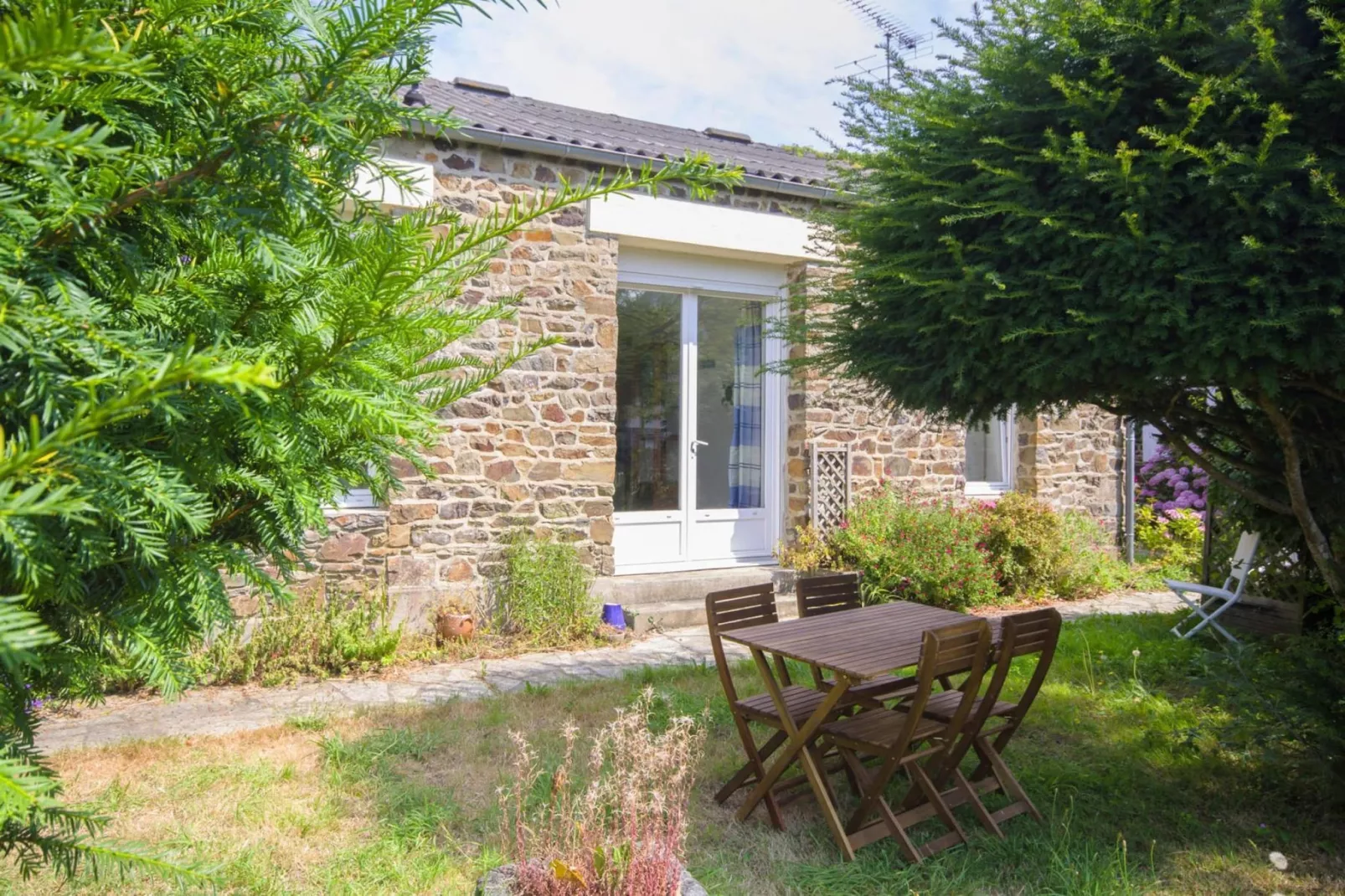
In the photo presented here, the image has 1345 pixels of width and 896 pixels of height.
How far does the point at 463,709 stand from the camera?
17.0ft

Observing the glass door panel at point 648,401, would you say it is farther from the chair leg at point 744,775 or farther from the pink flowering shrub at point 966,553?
the chair leg at point 744,775

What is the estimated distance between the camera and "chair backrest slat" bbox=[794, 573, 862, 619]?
4828mm

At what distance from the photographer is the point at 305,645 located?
6.10 m

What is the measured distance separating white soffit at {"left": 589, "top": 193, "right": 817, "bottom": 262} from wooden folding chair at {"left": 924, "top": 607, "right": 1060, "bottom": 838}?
474 cm

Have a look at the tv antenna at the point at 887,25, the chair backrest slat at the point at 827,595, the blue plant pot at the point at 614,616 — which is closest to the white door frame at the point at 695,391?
the blue plant pot at the point at 614,616

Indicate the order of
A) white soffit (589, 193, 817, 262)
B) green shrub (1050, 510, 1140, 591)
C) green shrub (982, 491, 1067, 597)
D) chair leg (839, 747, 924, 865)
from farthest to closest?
green shrub (1050, 510, 1140, 591) → green shrub (982, 491, 1067, 597) → white soffit (589, 193, 817, 262) → chair leg (839, 747, 924, 865)

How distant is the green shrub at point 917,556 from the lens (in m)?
8.08

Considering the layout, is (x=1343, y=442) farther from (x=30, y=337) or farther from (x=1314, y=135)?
(x=30, y=337)

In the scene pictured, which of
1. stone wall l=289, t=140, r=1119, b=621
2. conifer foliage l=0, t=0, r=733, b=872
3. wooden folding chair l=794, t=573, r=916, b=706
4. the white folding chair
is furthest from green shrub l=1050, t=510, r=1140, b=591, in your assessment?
conifer foliage l=0, t=0, r=733, b=872

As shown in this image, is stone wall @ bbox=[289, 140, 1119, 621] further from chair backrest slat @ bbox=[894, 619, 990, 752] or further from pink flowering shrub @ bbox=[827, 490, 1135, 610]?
chair backrest slat @ bbox=[894, 619, 990, 752]

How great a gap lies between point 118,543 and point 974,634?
10.3 ft

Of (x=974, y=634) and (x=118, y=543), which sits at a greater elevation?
(x=118, y=543)

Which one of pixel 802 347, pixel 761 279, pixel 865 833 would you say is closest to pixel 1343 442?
pixel 865 833

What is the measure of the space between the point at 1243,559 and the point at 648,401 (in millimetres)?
4948
